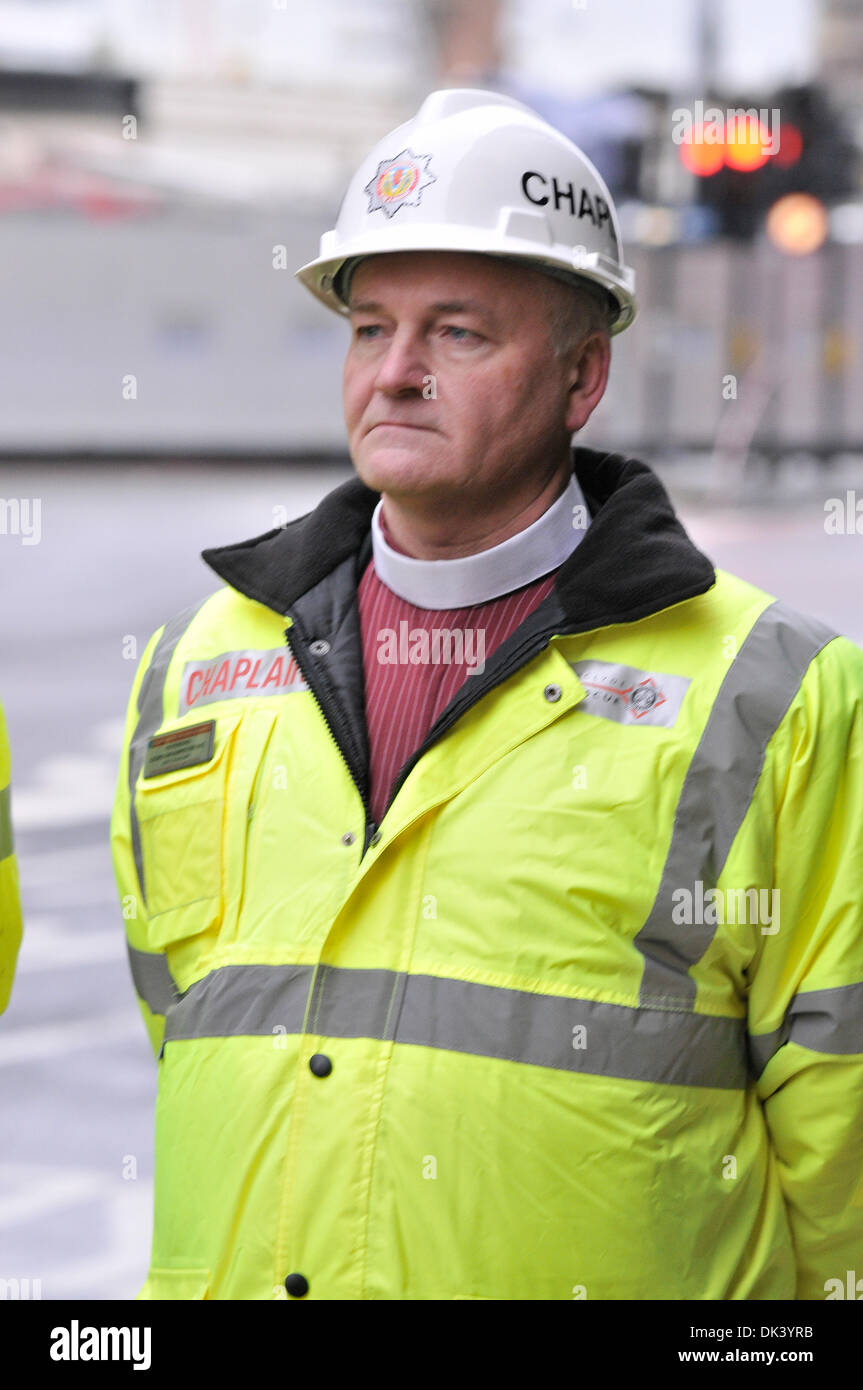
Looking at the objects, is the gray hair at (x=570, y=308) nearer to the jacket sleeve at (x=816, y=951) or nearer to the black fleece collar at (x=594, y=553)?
the black fleece collar at (x=594, y=553)

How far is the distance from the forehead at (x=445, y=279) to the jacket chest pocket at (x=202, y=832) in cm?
61

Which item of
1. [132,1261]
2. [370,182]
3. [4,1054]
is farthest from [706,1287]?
[4,1054]

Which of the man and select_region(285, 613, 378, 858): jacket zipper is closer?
the man

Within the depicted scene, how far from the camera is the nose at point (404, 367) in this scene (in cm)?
252

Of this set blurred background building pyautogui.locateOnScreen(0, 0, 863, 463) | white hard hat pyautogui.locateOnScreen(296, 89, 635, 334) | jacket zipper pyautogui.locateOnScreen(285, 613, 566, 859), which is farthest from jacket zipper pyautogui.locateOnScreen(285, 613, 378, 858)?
blurred background building pyautogui.locateOnScreen(0, 0, 863, 463)

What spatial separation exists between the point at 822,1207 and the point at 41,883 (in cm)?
500

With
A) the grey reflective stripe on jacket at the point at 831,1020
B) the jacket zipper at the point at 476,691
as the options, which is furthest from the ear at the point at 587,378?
the grey reflective stripe on jacket at the point at 831,1020

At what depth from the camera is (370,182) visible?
269cm

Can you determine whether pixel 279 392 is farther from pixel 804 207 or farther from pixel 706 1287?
pixel 706 1287

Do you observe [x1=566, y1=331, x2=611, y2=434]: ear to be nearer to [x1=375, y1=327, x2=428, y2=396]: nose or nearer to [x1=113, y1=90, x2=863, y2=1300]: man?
[x1=113, y1=90, x2=863, y2=1300]: man

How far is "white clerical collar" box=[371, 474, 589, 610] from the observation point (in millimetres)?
2643

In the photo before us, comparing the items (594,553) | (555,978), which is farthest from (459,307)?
(555,978)

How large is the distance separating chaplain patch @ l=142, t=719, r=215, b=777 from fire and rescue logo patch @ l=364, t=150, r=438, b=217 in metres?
0.77

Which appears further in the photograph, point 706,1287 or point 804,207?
point 804,207
